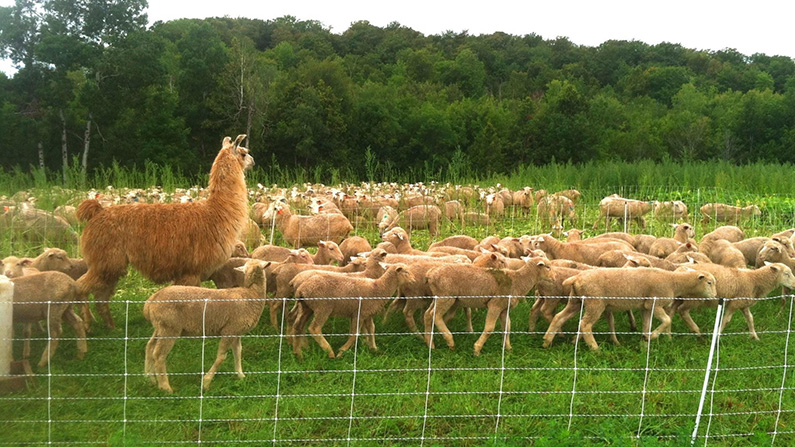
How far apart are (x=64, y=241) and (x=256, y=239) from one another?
3149 mm

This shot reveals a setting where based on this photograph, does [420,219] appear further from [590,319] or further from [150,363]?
[150,363]

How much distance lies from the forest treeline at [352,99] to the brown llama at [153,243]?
27.4 feet

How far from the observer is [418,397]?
6543 millimetres

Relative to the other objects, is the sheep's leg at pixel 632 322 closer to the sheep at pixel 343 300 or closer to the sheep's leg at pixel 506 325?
the sheep's leg at pixel 506 325

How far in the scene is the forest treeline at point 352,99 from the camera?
30359 millimetres

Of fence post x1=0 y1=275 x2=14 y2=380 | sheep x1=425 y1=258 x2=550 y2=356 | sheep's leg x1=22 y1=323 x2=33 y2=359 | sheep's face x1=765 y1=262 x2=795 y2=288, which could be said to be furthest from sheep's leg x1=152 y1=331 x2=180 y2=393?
sheep's face x1=765 y1=262 x2=795 y2=288

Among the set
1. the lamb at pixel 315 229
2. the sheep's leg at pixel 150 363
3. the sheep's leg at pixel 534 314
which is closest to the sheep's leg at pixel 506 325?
the sheep's leg at pixel 534 314

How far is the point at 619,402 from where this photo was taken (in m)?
6.56

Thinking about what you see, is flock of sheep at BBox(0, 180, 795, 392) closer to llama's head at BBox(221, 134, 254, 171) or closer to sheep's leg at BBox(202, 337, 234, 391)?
sheep's leg at BBox(202, 337, 234, 391)

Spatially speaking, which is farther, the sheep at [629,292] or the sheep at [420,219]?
the sheep at [420,219]

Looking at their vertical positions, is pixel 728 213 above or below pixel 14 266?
below

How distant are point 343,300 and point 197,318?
1515 millimetres

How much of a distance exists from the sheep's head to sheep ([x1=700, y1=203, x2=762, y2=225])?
1241 centimetres

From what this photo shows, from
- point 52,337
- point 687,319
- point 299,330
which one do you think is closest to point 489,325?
point 299,330
